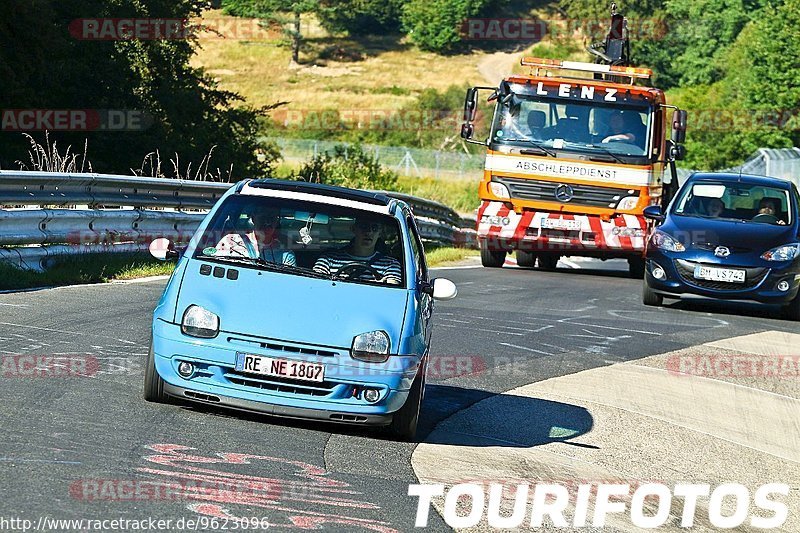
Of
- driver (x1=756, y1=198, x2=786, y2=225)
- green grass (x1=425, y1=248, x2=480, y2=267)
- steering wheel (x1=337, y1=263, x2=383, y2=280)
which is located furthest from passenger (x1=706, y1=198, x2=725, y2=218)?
steering wheel (x1=337, y1=263, x2=383, y2=280)

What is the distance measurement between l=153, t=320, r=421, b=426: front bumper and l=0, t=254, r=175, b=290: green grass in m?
6.22

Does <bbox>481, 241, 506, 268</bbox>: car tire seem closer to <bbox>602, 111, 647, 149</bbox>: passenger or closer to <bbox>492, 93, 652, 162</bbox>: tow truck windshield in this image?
<bbox>492, 93, 652, 162</bbox>: tow truck windshield

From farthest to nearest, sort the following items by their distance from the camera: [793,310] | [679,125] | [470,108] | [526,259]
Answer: [526,259], [679,125], [470,108], [793,310]

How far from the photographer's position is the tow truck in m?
22.2

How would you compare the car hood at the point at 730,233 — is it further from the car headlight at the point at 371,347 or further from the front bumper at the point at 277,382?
the front bumper at the point at 277,382

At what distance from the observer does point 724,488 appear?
8617 mm

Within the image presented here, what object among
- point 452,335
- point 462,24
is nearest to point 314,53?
point 462,24

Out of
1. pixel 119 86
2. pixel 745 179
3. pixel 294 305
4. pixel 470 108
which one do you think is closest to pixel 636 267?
pixel 470 108

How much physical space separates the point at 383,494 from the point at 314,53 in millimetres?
114167

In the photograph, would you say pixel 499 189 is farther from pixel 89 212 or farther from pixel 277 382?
pixel 277 382

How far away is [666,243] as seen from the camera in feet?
60.3

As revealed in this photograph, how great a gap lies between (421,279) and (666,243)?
9.67 meters

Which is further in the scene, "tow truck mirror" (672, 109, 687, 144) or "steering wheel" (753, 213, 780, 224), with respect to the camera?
"tow truck mirror" (672, 109, 687, 144)

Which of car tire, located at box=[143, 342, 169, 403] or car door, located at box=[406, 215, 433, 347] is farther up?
car door, located at box=[406, 215, 433, 347]
